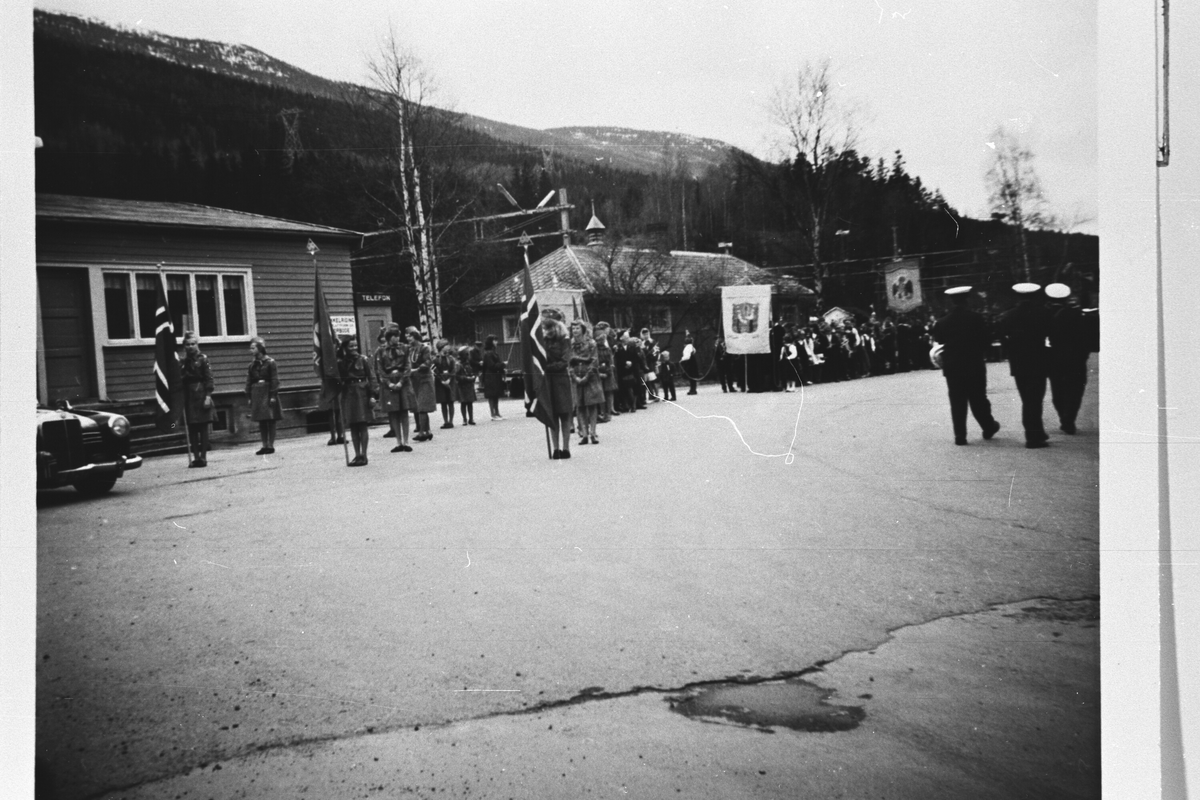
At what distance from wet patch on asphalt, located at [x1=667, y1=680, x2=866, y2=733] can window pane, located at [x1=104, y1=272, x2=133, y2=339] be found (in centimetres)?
246

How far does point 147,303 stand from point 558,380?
1.66m

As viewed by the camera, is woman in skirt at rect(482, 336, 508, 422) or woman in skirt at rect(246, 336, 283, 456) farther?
woman in skirt at rect(482, 336, 508, 422)

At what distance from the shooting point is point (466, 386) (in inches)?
155

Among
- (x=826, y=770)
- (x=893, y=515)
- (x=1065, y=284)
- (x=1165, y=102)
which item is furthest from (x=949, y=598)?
(x=1165, y=102)

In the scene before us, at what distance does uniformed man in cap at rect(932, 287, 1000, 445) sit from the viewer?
2.97m

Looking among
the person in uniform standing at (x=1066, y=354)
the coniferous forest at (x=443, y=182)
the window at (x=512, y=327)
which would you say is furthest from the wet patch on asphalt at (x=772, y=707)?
the window at (x=512, y=327)

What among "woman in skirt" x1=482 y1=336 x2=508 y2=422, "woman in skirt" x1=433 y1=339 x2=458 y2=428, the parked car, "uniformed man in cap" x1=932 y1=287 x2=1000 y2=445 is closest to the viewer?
the parked car

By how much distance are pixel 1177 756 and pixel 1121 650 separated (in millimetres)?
372

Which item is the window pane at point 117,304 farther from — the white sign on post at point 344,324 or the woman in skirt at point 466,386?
the woman in skirt at point 466,386

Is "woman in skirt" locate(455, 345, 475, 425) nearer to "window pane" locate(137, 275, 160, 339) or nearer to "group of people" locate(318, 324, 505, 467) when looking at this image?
"group of people" locate(318, 324, 505, 467)

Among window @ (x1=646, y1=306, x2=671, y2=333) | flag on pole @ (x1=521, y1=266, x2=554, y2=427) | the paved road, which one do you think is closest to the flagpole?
flag on pole @ (x1=521, y1=266, x2=554, y2=427)

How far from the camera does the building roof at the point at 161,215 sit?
2.94 metres

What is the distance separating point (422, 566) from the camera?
3086 mm

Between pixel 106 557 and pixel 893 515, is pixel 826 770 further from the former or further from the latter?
pixel 106 557
